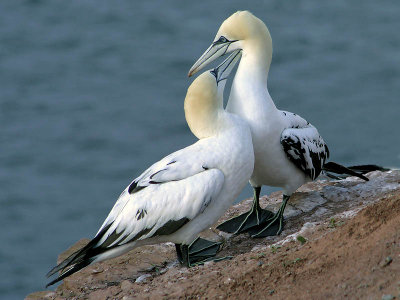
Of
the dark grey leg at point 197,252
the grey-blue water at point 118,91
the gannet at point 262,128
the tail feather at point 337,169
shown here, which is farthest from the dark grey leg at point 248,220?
the grey-blue water at point 118,91

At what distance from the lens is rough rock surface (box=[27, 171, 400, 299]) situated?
4547 millimetres

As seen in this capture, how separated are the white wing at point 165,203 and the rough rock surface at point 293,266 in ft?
1.06

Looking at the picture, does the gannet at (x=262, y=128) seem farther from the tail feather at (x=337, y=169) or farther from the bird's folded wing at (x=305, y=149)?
the tail feather at (x=337, y=169)

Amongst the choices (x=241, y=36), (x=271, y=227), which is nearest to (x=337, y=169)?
(x=271, y=227)

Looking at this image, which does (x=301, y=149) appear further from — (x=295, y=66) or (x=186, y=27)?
(x=186, y=27)

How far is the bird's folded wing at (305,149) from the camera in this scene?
6700 mm

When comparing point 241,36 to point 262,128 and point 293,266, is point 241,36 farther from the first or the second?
point 293,266

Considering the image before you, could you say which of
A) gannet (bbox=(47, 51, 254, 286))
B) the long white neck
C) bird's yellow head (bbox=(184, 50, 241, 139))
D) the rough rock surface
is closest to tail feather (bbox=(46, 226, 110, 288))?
gannet (bbox=(47, 51, 254, 286))

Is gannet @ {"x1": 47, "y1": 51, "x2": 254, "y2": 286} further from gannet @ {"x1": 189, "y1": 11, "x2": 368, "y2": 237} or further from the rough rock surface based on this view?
gannet @ {"x1": 189, "y1": 11, "x2": 368, "y2": 237}

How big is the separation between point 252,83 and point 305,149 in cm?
70

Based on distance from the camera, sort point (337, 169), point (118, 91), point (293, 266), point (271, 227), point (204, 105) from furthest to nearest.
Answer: point (118, 91) → point (337, 169) → point (271, 227) → point (204, 105) → point (293, 266)

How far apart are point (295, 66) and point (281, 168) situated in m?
6.31

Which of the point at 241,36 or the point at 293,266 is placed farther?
the point at 241,36

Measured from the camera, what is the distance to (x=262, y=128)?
651 cm
